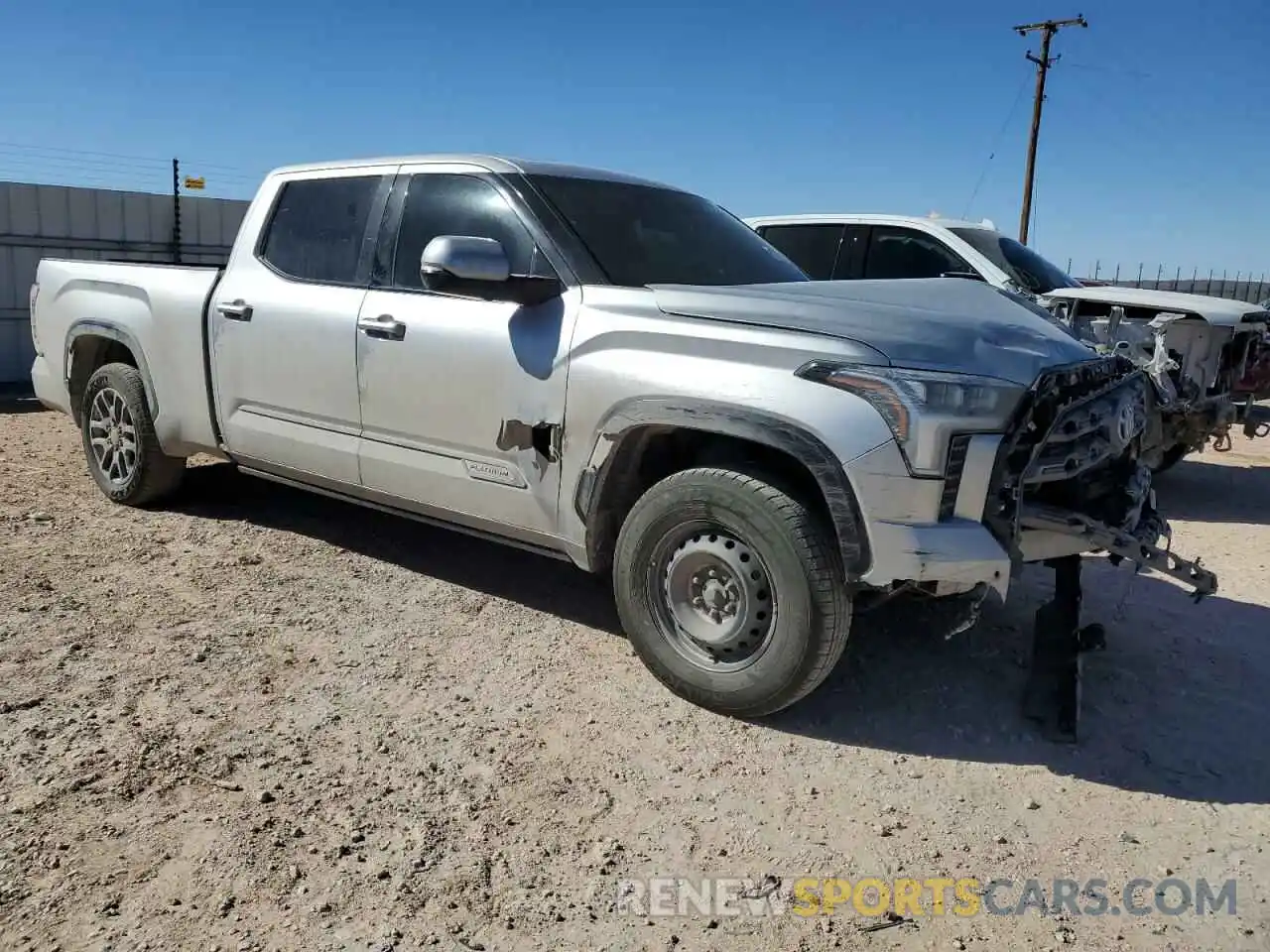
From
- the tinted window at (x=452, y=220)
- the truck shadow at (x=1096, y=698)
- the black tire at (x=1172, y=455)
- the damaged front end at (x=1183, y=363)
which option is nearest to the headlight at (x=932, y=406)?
the truck shadow at (x=1096, y=698)

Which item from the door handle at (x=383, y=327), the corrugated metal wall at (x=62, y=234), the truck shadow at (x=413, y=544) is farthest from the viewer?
the corrugated metal wall at (x=62, y=234)

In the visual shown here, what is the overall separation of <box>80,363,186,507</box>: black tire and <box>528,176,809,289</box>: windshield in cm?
273

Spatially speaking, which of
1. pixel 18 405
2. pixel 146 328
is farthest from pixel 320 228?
pixel 18 405

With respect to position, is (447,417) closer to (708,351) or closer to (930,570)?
(708,351)

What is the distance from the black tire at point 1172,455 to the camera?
25.2ft

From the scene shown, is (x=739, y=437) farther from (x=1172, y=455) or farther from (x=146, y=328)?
(x=1172, y=455)

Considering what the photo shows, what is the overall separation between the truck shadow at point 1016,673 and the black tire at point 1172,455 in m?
2.42

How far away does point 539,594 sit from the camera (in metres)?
4.85

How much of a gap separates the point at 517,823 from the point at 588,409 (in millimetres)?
1475

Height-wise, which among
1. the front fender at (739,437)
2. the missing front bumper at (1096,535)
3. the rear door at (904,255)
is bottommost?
the missing front bumper at (1096,535)

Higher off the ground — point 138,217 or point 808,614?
→ point 138,217

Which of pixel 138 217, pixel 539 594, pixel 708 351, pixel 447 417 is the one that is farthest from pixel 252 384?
pixel 138 217

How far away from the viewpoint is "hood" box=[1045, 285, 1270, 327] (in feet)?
24.0

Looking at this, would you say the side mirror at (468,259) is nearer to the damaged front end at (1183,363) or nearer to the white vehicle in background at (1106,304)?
the white vehicle in background at (1106,304)
